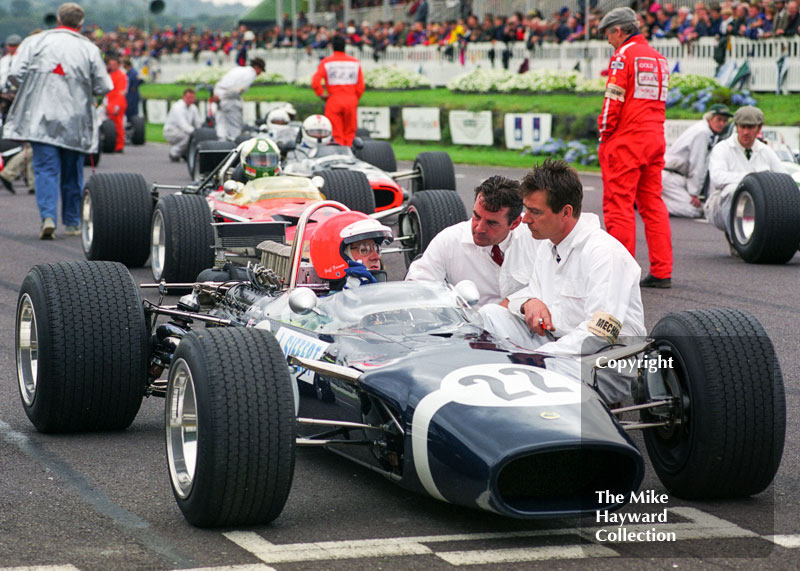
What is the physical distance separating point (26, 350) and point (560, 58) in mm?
24784

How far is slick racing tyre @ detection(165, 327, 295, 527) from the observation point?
412cm

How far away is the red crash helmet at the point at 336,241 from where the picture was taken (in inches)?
226

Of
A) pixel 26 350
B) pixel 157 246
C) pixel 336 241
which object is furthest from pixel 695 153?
pixel 26 350

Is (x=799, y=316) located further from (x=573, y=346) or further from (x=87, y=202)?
(x=87, y=202)

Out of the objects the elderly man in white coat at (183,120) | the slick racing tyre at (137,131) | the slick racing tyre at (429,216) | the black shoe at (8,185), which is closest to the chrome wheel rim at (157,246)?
the slick racing tyre at (429,216)

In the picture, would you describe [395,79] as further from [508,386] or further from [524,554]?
[524,554]

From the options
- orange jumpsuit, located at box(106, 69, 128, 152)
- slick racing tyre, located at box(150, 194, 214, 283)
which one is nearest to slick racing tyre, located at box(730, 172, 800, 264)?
slick racing tyre, located at box(150, 194, 214, 283)

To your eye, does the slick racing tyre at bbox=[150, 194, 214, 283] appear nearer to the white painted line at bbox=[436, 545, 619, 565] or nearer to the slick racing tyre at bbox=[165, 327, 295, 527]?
the slick racing tyre at bbox=[165, 327, 295, 527]

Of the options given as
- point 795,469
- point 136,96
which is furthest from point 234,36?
point 795,469

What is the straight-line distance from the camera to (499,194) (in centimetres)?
612

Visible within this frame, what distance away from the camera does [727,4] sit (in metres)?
25.4

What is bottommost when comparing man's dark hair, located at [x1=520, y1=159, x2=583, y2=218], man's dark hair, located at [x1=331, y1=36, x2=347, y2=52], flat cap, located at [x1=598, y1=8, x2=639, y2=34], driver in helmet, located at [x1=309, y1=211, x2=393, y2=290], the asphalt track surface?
the asphalt track surface

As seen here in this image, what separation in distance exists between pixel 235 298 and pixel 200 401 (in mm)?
1927

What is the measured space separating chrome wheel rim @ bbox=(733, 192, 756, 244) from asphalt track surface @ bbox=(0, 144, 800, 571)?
Result: 18.8 ft
